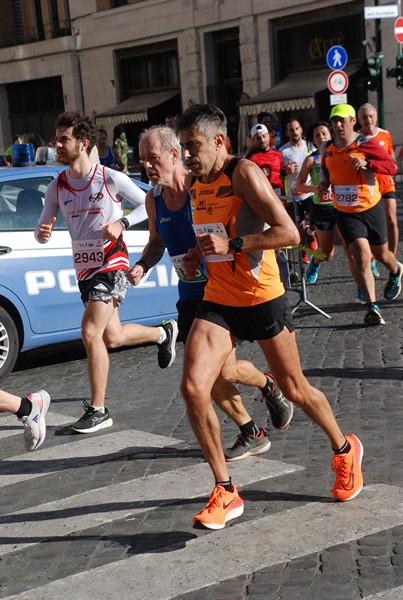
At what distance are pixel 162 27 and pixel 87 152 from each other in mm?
31630

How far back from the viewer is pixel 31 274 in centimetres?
851

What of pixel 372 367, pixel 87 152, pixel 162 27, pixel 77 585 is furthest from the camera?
pixel 162 27

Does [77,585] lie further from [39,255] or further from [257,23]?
[257,23]

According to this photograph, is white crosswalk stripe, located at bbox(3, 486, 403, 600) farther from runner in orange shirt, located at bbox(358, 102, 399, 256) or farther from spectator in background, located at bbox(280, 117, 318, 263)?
spectator in background, located at bbox(280, 117, 318, 263)

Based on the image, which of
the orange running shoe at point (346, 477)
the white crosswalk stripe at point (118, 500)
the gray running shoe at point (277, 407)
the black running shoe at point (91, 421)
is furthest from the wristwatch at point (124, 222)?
the orange running shoe at point (346, 477)

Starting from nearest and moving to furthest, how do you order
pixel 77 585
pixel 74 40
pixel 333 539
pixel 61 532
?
1. pixel 77 585
2. pixel 333 539
3. pixel 61 532
4. pixel 74 40

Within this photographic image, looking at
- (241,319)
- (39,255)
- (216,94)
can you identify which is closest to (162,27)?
(216,94)

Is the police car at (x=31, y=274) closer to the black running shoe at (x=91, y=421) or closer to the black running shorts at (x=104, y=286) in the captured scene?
the black running shorts at (x=104, y=286)

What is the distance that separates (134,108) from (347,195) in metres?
28.9

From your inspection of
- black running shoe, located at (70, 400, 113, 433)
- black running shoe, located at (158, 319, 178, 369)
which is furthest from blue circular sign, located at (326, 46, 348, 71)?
black running shoe, located at (70, 400, 113, 433)

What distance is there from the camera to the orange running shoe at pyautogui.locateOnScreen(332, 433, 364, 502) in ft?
16.4

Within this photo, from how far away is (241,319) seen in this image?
16.6 ft

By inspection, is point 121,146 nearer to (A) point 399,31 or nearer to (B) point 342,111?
(A) point 399,31

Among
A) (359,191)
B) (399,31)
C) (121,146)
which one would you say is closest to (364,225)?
(359,191)
